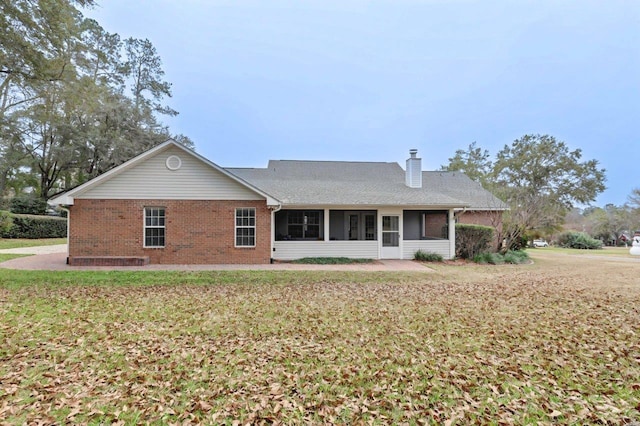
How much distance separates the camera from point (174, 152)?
1300cm

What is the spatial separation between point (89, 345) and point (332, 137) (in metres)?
36.2

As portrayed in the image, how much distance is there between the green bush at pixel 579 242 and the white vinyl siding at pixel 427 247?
2484 cm

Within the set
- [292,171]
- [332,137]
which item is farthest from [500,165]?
[292,171]

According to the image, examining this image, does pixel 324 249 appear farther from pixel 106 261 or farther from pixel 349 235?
pixel 106 261

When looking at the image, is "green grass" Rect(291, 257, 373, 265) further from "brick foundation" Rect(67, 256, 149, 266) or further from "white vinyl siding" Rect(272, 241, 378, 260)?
"brick foundation" Rect(67, 256, 149, 266)

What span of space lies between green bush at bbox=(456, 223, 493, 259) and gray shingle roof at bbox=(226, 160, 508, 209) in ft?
5.01

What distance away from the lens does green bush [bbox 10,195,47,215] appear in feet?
85.4

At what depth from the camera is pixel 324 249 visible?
1476 cm

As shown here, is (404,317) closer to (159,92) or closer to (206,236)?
(206,236)

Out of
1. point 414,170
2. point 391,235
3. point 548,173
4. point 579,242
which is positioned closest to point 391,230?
point 391,235

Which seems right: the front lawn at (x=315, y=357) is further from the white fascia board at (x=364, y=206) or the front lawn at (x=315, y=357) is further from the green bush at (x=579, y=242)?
the green bush at (x=579, y=242)

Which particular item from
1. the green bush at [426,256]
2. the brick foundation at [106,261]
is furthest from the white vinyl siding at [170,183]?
the green bush at [426,256]

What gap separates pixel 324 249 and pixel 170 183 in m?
6.89

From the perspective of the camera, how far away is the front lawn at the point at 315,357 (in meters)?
3.15
